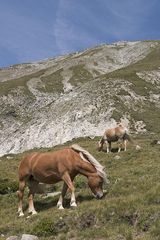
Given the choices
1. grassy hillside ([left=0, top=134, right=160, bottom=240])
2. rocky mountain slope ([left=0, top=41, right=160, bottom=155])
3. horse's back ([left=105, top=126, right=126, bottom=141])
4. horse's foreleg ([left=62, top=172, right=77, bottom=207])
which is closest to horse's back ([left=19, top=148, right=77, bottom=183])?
horse's foreleg ([left=62, top=172, right=77, bottom=207])

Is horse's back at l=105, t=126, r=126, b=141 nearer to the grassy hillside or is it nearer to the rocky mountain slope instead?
the grassy hillside

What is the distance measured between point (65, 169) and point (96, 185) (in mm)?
1435

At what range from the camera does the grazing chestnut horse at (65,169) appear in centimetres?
1934

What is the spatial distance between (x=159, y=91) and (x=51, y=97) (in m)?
38.3

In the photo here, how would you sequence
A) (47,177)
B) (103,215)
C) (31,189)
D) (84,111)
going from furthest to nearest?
(84,111) → (31,189) → (47,177) → (103,215)

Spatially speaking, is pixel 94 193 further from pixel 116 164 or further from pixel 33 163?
pixel 116 164

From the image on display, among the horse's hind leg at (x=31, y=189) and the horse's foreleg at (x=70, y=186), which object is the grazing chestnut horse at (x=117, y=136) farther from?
the horse's foreleg at (x=70, y=186)

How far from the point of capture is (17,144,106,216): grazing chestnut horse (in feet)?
63.5

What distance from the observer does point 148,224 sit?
51.9 feet

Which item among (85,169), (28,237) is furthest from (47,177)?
(28,237)

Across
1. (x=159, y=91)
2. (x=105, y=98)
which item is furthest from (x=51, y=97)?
(x=105, y=98)

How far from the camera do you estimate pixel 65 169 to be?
1938 centimetres

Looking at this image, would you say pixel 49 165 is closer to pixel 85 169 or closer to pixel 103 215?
pixel 85 169

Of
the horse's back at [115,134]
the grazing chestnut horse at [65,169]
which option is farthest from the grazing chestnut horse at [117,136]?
the grazing chestnut horse at [65,169]
